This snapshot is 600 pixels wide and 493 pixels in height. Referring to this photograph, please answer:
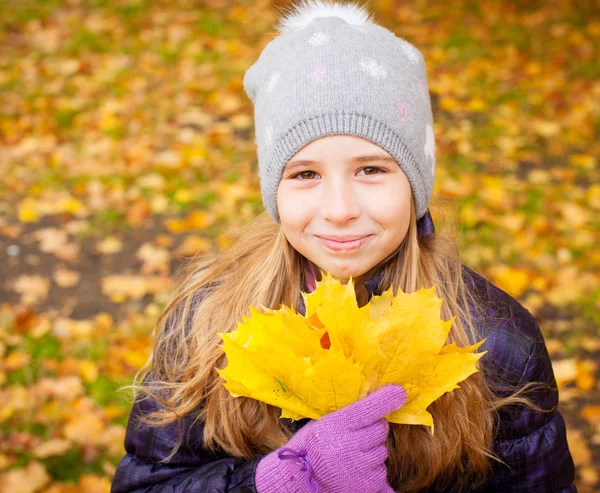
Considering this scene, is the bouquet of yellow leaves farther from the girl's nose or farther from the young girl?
the girl's nose

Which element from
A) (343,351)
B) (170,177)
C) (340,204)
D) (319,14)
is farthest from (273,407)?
(170,177)

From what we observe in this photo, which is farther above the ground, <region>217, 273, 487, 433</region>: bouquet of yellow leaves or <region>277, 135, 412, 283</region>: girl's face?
<region>277, 135, 412, 283</region>: girl's face

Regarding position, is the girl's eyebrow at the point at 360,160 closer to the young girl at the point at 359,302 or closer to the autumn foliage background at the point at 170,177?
the young girl at the point at 359,302

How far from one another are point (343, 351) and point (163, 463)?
0.84 m

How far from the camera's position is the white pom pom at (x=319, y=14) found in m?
1.93

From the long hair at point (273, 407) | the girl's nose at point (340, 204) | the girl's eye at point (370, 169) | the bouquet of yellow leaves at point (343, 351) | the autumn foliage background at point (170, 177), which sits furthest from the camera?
the autumn foliage background at point (170, 177)

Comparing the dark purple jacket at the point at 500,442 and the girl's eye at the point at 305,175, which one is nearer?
the girl's eye at the point at 305,175

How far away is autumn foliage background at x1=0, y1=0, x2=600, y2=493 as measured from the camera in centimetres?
318

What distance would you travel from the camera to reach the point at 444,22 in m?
6.42

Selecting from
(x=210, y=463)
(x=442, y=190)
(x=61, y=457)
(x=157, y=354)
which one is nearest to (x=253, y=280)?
(x=157, y=354)

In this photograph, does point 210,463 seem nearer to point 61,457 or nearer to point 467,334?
point 467,334

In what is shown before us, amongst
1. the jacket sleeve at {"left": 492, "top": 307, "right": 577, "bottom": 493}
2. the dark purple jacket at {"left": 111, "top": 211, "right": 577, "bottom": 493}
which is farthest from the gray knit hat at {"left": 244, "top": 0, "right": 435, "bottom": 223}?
the jacket sleeve at {"left": 492, "top": 307, "right": 577, "bottom": 493}

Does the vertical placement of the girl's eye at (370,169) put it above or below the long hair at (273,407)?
above

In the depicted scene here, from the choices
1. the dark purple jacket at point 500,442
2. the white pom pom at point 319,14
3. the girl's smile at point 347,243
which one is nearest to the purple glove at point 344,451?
the dark purple jacket at point 500,442
